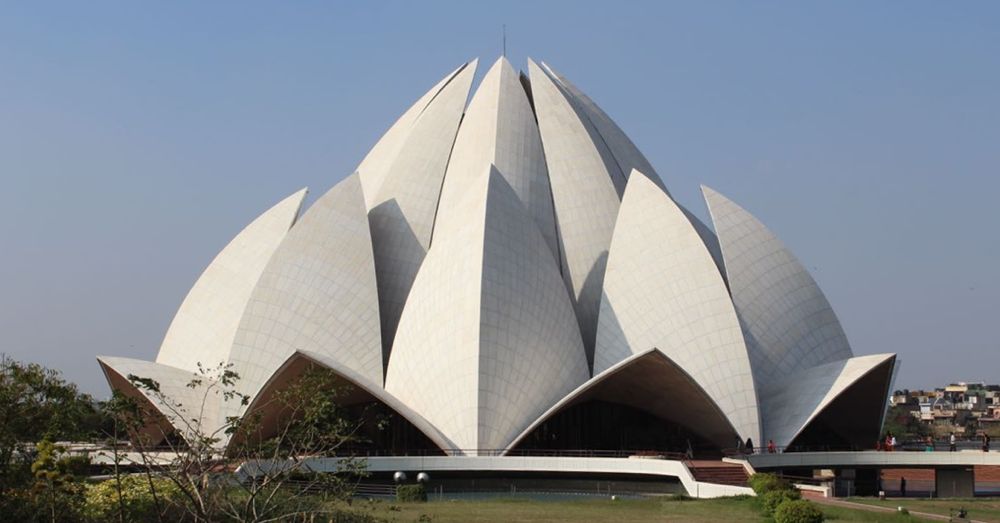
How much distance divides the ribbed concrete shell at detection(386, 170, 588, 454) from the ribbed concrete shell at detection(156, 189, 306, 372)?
25.8 feet

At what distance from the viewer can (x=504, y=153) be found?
40.9m

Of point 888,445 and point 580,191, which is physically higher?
Answer: point 580,191

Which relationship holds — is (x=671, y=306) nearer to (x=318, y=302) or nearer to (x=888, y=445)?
(x=888, y=445)

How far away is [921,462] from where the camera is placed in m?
33.9

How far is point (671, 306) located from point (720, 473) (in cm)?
795

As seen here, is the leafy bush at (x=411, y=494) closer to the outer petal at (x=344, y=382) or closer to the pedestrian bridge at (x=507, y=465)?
the pedestrian bridge at (x=507, y=465)

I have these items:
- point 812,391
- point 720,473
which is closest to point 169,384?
point 720,473

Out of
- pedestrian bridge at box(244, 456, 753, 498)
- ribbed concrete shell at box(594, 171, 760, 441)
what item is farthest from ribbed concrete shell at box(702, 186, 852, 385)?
pedestrian bridge at box(244, 456, 753, 498)

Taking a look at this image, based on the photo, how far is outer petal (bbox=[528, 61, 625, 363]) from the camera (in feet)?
128

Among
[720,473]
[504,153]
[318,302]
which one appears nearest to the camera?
[720,473]

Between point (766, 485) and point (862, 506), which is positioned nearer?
point (766, 485)

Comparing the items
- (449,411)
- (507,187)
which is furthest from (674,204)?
(449,411)

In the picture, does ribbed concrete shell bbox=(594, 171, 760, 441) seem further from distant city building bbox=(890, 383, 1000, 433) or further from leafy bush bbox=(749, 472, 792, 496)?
distant city building bbox=(890, 383, 1000, 433)

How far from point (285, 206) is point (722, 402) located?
1820cm
